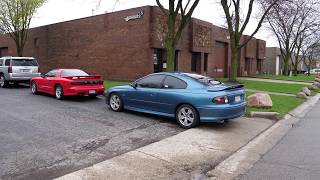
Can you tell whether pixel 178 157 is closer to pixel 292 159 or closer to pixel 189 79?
pixel 292 159

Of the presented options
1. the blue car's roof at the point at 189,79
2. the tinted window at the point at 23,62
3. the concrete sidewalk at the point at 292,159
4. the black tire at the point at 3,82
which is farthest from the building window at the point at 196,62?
the concrete sidewalk at the point at 292,159

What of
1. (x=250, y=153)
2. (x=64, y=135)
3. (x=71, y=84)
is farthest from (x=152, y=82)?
(x=71, y=84)

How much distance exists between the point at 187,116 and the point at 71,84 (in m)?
6.01

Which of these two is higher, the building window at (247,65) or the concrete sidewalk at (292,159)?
the building window at (247,65)

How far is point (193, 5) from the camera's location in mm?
18250

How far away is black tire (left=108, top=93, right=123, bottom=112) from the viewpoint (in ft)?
37.9

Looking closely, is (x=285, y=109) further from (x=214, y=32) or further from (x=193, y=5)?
(x=214, y=32)

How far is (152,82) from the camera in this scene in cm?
1073

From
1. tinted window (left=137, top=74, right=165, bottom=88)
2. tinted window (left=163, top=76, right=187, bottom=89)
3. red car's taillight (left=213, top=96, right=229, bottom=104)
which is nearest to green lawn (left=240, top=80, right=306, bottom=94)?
tinted window (left=137, top=74, right=165, bottom=88)

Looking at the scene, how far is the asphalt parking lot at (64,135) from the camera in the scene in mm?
6195

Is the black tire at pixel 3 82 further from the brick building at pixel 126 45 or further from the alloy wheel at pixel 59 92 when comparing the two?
the brick building at pixel 126 45

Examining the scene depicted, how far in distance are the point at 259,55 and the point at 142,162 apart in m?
43.7

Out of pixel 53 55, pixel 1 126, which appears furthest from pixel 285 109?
pixel 53 55

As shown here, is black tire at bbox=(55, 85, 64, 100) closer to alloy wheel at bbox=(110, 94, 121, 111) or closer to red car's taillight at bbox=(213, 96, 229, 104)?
alloy wheel at bbox=(110, 94, 121, 111)
